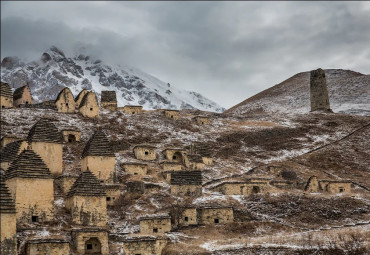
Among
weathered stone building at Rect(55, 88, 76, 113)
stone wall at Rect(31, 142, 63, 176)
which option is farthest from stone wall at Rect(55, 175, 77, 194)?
weathered stone building at Rect(55, 88, 76, 113)

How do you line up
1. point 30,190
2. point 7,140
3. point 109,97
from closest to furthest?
point 30,190
point 7,140
point 109,97

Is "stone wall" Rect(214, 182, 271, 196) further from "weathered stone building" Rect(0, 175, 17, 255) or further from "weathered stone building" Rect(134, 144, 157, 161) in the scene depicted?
"weathered stone building" Rect(0, 175, 17, 255)

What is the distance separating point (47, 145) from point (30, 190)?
435 inches

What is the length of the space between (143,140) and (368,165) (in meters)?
31.4

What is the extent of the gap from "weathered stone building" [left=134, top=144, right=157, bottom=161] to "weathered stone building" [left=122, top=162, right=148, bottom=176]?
20.1 ft

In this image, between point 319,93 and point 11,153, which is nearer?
point 11,153

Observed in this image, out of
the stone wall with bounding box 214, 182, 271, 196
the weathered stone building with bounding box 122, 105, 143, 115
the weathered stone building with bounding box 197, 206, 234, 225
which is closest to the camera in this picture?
the weathered stone building with bounding box 197, 206, 234, 225

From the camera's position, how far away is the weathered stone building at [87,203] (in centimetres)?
4444

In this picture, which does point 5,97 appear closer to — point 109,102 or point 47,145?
point 109,102

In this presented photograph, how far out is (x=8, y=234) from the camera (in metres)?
35.7

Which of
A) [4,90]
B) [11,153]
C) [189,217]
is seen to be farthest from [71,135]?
[189,217]

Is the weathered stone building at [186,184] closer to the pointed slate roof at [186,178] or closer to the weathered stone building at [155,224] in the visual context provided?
the pointed slate roof at [186,178]

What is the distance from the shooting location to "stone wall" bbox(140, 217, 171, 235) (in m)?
44.0

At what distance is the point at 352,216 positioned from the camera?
159 feet
